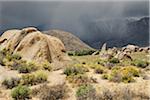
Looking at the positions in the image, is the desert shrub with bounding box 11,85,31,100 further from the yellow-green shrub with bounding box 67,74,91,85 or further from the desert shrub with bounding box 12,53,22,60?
the desert shrub with bounding box 12,53,22,60

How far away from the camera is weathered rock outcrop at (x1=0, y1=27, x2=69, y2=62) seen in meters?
30.6

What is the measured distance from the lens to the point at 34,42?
32.2 meters

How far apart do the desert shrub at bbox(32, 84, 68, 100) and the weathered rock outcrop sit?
34.4 ft

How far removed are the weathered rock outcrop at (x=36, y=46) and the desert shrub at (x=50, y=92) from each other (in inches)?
413

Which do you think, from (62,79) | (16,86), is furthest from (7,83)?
(62,79)

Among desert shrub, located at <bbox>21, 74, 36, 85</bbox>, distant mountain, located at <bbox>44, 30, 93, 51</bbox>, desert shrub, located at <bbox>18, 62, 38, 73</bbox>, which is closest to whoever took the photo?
desert shrub, located at <bbox>21, 74, 36, 85</bbox>

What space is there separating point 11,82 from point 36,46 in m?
10.4

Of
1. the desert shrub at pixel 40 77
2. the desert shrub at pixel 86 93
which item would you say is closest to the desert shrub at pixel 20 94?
the desert shrub at pixel 40 77

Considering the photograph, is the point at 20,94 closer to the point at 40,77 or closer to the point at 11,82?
the point at 11,82

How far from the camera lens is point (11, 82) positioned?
2119cm

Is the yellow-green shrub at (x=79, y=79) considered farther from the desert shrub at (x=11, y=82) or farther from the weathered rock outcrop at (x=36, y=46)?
the weathered rock outcrop at (x=36, y=46)

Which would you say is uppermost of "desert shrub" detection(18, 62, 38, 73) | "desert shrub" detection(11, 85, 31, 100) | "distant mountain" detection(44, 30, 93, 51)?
"desert shrub" detection(18, 62, 38, 73)

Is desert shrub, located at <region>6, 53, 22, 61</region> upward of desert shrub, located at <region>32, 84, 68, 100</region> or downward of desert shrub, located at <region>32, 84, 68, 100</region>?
upward

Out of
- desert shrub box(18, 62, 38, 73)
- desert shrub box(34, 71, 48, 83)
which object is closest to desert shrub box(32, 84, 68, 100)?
desert shrub box(34, 71, 48, 83)
